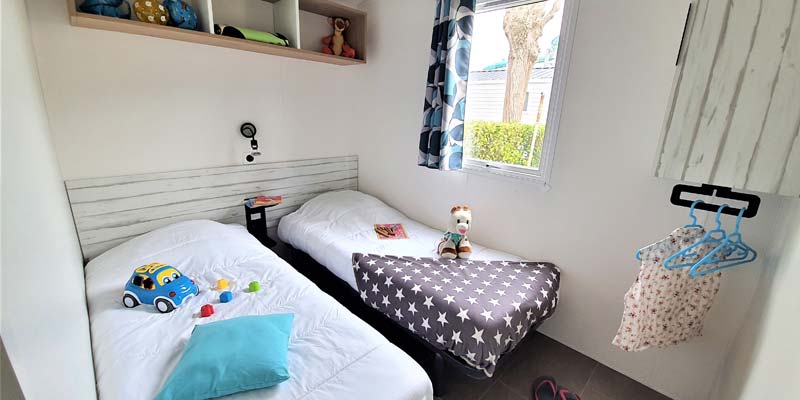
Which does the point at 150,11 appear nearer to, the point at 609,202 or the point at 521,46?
the point at 521,46

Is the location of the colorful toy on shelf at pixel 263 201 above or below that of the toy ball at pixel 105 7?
below

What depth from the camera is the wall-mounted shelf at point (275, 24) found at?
1.61 metres

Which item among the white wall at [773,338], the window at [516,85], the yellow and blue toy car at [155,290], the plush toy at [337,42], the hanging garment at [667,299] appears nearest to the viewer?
the white wall at [773,338]

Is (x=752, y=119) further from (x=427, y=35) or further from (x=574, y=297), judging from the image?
(x=427, y=35)

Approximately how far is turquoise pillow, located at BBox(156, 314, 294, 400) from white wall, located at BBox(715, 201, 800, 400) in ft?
4.34

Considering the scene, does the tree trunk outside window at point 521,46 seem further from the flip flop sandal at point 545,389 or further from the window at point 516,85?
the flip flop sandal at point 545,389

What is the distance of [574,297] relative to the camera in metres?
1.92

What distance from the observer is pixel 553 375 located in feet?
5.88

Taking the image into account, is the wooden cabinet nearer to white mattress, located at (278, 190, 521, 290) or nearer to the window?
the window

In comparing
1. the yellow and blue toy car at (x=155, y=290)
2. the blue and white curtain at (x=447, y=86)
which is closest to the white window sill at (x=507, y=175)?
the blue and white curtain at (x=447, y=86)

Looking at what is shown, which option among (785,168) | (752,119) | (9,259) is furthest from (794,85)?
(9,259)

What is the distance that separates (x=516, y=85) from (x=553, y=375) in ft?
5.75

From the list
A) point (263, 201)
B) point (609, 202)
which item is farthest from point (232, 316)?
point (609, 202)

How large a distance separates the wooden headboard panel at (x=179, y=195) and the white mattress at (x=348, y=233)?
0.71ft
